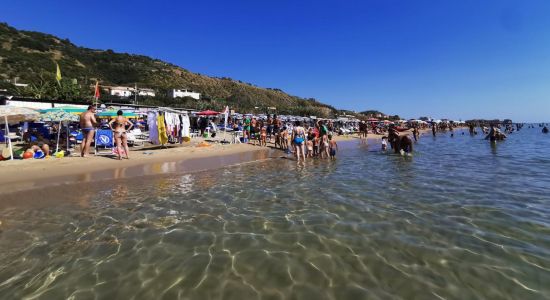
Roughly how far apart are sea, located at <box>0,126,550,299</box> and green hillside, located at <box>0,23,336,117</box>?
3450cm

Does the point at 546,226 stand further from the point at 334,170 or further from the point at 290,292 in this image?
the point at 334,170

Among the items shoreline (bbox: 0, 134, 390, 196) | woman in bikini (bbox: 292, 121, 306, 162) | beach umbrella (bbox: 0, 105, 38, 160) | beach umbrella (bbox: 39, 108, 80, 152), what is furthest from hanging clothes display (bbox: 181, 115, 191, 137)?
beach umbrella (bbox: 0, 105, 38, 160)

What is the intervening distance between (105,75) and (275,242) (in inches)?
3489

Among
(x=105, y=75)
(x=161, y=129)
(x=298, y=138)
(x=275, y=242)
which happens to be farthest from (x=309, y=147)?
(x=105, y=75)

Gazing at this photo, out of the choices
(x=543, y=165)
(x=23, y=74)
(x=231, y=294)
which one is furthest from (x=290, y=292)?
(x=23, y=74)

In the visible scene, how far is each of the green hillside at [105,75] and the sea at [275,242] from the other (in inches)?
1358

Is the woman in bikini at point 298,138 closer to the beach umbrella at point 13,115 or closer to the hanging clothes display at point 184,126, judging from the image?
the hanging clothes display at point 184,126

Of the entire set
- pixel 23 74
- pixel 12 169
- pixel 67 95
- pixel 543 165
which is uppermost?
pixel 23 74

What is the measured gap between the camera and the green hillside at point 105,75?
49.2 metres

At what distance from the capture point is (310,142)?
14180 millimetres

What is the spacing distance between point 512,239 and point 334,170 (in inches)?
243

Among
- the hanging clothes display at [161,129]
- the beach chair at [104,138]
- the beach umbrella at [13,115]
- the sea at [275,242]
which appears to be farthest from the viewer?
the hanging clothes display at [161,129]

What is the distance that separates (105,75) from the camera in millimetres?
78875

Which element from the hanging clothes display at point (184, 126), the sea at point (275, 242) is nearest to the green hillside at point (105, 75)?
the hanging clothes display at point (184, 126)
